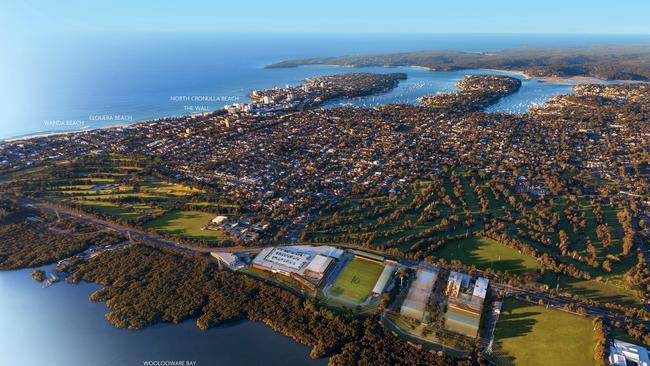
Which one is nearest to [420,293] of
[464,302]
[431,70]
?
[464,302]

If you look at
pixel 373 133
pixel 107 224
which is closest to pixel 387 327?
pixel 107 224

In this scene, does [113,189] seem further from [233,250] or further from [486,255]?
[486,255]

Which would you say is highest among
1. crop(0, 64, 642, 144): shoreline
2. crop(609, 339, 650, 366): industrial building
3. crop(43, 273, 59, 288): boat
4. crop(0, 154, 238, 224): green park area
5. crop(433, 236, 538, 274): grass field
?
crop(0, 64, 642, 144): shoreline

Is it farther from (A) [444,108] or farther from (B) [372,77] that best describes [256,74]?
(A) [444,108]

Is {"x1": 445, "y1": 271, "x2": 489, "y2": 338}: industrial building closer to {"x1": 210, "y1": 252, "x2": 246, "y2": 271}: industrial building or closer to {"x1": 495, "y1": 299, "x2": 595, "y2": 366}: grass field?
{"x1": 495, "y1": 299, "x2": 595, "y2": 366}: grass field

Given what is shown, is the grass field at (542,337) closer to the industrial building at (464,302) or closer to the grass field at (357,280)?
the industrial building at (464,302)

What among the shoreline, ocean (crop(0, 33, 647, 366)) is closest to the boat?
ocean (crop(0, 33, 647, 366))
